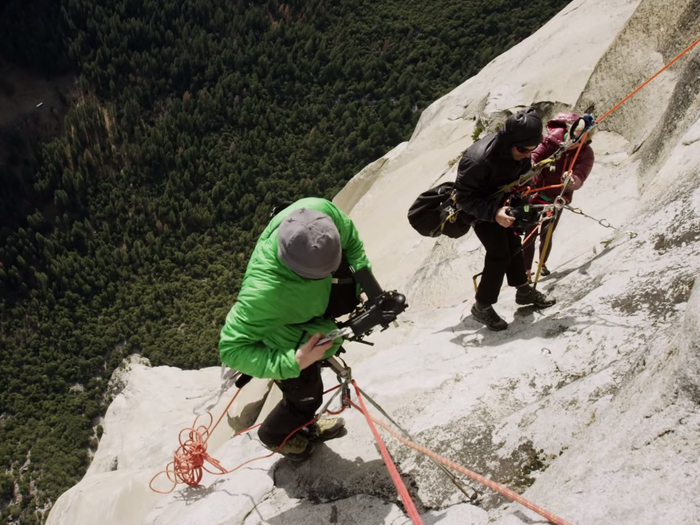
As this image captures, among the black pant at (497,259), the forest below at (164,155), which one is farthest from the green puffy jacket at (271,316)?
the forest below at (164,155)

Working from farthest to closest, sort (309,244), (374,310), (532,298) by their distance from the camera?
(532,298) → (374,310) → (309,244)

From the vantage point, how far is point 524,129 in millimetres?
3486

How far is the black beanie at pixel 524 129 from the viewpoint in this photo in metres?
3.48

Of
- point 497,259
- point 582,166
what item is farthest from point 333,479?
point 582,166

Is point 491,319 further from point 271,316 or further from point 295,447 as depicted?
point 271,316

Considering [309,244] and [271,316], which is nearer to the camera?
[309,244]

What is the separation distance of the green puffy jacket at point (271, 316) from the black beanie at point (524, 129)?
A: 4.95 ft

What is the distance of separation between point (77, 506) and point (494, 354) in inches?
271

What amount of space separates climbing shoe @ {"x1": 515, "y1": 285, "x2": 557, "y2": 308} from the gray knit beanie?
7.96 feet

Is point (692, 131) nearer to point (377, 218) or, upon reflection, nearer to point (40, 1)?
point (377, 218)

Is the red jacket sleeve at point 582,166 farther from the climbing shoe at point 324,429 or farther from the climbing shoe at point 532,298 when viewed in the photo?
the climbing shoe at point 324,429

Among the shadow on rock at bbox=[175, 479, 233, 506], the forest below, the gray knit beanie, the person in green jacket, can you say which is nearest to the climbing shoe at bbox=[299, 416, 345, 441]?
the person in green jacket

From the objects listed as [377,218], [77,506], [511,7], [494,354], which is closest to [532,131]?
[494,354]

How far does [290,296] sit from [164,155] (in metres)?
42.4
